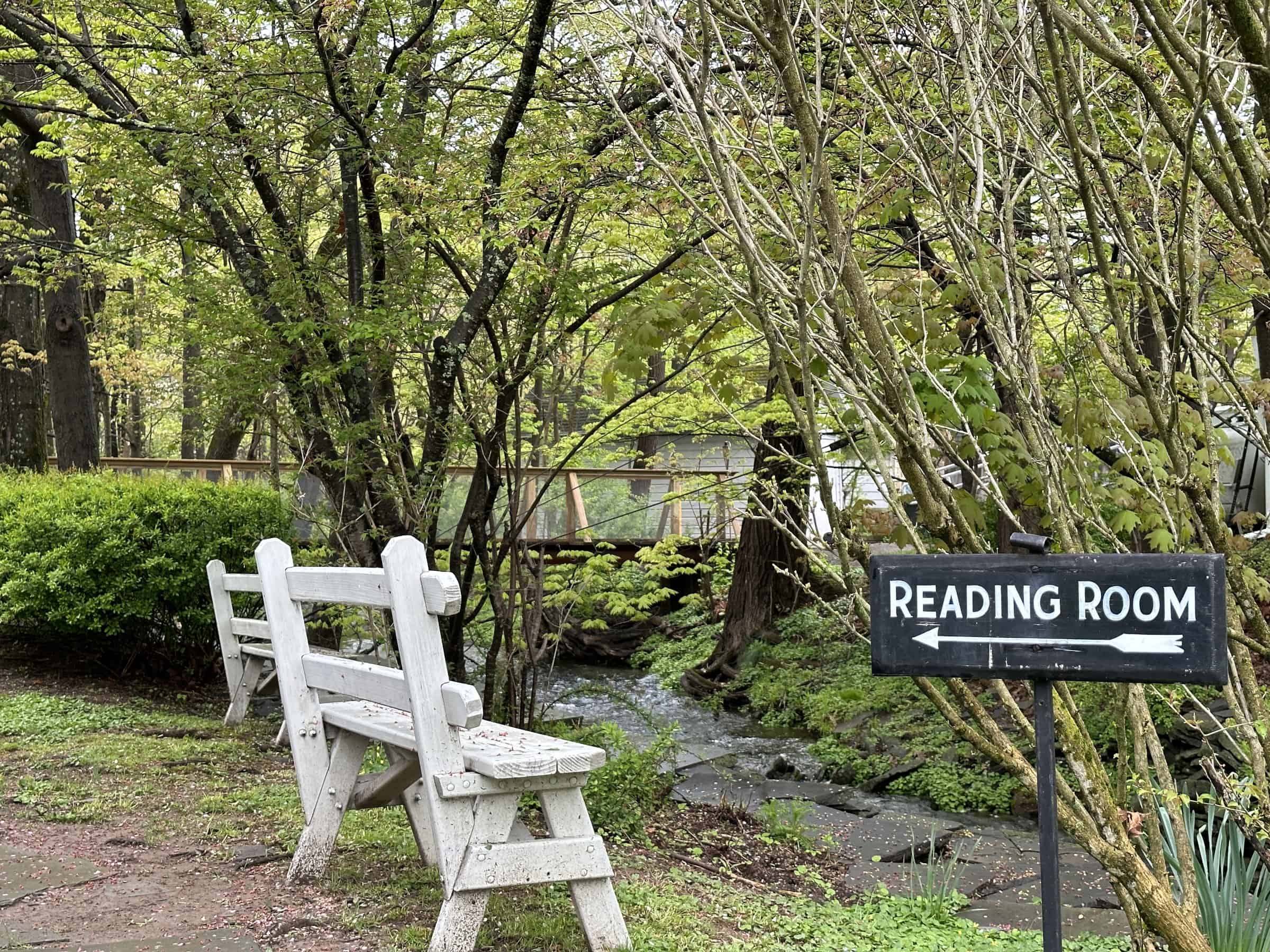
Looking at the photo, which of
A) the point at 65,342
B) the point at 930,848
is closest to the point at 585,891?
the point at 930,848

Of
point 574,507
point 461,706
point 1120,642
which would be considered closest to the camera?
point 1120,642

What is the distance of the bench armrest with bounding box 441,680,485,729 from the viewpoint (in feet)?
11.6

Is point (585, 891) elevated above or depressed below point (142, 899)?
above

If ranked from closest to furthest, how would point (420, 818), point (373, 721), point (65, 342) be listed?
Result: point (373, 721), point (420, 818), point (65, 342)

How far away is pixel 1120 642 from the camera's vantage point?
2217 millimetres

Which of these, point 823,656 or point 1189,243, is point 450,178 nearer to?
point 1189,243

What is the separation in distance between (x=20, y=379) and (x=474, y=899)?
34.8 ft

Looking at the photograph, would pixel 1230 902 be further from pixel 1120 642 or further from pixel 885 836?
pixel 885 836

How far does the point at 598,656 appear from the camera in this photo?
58.0 ft

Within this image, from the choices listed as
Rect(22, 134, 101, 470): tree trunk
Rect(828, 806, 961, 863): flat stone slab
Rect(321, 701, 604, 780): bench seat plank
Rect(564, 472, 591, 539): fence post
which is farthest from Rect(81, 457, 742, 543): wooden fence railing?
Rect(321, 701, 604, 780): bench seat plank

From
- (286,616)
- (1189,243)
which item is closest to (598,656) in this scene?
(286,616)

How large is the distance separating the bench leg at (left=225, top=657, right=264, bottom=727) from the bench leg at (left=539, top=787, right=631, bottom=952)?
5145mm

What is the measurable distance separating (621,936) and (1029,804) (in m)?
6.03

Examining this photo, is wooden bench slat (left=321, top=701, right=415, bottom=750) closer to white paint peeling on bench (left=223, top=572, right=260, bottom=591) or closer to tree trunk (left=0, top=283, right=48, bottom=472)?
white paint peeling on bench (left=223, top=572, right=260, bottom=591)
